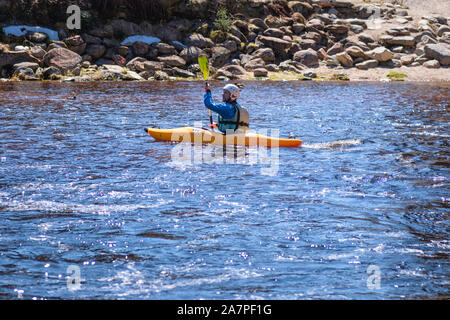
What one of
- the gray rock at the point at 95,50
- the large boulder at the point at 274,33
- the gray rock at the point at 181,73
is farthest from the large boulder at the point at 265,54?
the gray rock at the point at 95,50

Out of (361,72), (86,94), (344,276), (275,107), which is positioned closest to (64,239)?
(344,276)

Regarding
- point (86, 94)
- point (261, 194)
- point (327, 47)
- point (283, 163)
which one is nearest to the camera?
point (261, 194)

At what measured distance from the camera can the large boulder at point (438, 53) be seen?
28.3 m

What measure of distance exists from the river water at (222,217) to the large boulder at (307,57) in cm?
1658

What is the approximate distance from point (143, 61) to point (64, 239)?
2175cm

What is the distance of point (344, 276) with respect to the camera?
4.56 m

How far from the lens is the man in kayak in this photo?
1022 centimetres

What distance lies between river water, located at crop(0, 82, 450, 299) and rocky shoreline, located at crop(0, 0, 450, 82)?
12654 millimetres

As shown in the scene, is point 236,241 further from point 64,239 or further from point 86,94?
point 86,94

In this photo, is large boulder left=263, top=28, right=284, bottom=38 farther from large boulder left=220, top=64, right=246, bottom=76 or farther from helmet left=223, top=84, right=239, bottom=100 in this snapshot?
helmet left=223, top=84, right=239, bottom=100

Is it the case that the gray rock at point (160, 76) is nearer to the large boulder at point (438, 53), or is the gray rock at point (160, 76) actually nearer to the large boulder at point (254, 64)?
the large boulder at point (254, 64)

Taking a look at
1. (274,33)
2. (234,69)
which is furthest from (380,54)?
(234,69)

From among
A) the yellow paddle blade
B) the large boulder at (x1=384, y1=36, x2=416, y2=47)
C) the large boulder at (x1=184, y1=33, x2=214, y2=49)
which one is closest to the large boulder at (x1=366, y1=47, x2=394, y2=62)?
the large boulder at (x1=384, y1=36, x2=416, y2=47)
